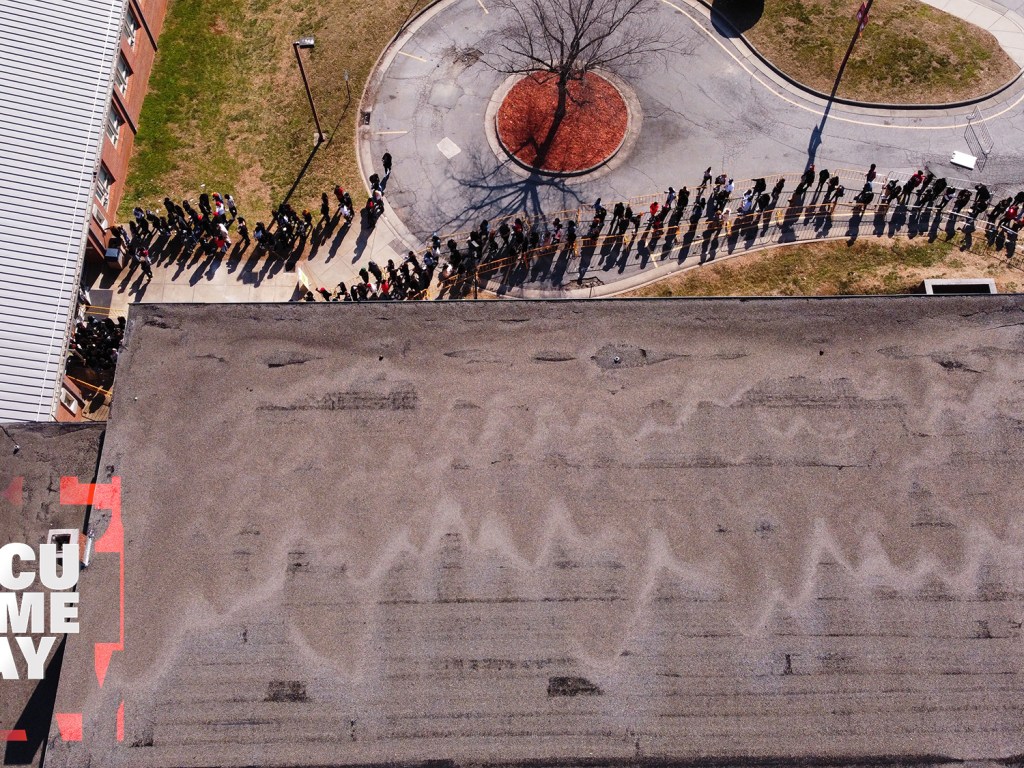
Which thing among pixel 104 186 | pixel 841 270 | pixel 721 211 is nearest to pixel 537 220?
pixel 721 211

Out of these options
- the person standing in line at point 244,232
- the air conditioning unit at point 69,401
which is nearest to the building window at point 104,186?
the person standing in line at point 244,232

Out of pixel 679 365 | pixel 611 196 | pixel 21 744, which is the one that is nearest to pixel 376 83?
pixel 611 196

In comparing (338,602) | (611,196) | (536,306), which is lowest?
(338,602)

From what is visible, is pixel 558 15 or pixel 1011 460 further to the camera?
pixel 558 15

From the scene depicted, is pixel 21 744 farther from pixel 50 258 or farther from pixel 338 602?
pixel 50 258

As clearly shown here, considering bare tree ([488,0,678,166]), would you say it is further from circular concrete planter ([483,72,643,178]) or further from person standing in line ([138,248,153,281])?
person standing in line ([138,248,153,281])
